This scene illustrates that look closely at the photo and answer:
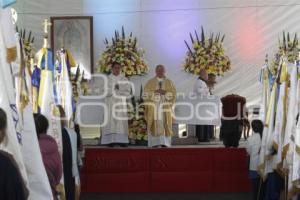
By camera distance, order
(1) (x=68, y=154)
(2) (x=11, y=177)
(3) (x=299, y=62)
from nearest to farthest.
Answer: (2) (x=11, y=177), (1) (x=68, y=154), (3) (x=299, y=62)

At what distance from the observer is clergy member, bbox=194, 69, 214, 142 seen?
11.7 m

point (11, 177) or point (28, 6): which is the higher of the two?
point (28, 6)

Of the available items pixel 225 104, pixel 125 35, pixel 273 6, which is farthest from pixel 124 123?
pixel 273 6

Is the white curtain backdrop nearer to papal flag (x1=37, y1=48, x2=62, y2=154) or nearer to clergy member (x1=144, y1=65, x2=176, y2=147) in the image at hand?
clergy member (x1=144, y1=65, x2=176, y2=147)

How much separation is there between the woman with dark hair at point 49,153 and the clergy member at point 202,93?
6.88 m

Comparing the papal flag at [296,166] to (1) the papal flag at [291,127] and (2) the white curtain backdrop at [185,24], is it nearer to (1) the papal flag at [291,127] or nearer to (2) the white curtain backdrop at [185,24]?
(1) the papal flag at [291,127]

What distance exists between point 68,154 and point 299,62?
320 cm

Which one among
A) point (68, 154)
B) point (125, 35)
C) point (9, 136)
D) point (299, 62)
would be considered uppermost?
point (125, 35)

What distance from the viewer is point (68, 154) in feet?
21.7

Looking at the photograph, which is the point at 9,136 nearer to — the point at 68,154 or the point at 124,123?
the point at 68,154

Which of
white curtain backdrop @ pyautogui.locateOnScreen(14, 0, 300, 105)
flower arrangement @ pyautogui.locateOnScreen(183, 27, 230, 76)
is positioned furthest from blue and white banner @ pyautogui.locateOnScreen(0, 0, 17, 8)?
white curtain backdrop @ pyautogui.locateOnScreen(14, 0, 300, 105)

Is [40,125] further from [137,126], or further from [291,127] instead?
[137,126]

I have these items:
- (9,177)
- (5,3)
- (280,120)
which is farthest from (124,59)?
(9,177)

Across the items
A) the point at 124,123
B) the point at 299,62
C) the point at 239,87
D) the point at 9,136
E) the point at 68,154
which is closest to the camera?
the point at 9,136
